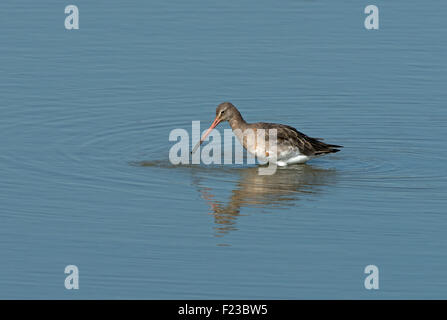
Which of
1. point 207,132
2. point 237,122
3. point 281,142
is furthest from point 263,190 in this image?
point 207,132

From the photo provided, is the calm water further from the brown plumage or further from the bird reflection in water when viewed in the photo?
the brown plumage

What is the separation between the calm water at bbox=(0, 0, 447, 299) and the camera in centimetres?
1215

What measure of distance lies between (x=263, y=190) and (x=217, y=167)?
1404 mm

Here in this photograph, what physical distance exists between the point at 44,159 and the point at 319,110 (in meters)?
5.53

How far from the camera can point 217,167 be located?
16828 mm

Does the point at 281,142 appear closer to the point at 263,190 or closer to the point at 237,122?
the point at 237,122

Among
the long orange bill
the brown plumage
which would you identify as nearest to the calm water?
the brown plumage

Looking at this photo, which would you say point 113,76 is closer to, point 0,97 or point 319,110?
point 0,97

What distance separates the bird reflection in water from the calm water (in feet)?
0.16

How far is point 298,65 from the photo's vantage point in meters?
21.9

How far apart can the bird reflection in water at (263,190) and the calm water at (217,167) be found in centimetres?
5

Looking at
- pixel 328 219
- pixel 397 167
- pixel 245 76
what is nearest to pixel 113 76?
pixel 245 76

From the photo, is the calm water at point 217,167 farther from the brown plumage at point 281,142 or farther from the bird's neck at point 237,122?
the bird's neck at point 237,122

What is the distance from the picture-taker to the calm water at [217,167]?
1215cm
